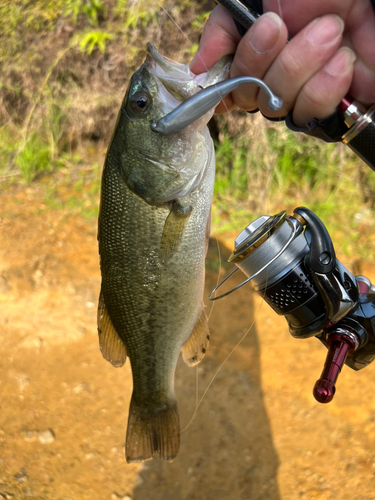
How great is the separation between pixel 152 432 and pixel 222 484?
132 centimetres

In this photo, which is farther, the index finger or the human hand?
the index finger

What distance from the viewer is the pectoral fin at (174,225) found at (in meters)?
1.55

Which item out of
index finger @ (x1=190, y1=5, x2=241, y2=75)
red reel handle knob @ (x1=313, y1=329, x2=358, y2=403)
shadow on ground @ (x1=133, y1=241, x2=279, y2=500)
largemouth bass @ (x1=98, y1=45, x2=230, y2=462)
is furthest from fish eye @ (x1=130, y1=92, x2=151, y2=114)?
shadow on ground @ (x1=133, y1=241, x2=279, y2=500)

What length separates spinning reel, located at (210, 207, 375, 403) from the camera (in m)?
1.51

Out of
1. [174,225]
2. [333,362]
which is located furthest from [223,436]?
[174,225]

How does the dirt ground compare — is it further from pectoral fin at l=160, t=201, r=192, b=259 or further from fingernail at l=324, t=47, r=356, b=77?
fingernail at l=324, t=47, r=356, b=77

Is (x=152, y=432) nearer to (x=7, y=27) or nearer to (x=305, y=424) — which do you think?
(x=305, y=424)

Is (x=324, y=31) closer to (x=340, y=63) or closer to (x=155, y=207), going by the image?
(x=340, y=63)

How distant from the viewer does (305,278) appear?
1555 millimetres

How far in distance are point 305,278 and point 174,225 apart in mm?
526

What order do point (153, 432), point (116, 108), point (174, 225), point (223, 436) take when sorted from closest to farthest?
point (174, 225) → point (153, 432) → point (223, 436) → point (116, 108)

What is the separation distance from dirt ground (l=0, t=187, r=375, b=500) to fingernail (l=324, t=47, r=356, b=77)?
261cm

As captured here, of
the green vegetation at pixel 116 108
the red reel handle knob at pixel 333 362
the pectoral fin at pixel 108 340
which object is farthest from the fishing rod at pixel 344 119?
the green vegetation at pixel 116 108

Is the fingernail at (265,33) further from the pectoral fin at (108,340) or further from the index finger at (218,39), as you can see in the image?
the pectoral fin at (108,340)
